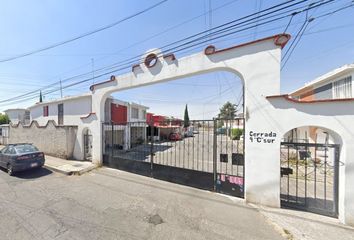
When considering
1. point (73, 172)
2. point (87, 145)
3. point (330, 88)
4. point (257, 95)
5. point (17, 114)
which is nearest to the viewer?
point (257, 95)

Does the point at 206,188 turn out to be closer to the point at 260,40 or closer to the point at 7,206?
the point at 260,40

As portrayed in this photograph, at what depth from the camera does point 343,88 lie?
954cm

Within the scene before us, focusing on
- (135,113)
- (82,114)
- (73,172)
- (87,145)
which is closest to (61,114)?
(82,114)

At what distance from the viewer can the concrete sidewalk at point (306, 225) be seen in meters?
3.83

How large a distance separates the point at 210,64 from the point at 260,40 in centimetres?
170

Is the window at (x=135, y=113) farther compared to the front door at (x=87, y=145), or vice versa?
the window at (x=135, y=113)

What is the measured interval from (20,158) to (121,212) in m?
7.05

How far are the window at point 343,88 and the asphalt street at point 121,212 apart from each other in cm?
909

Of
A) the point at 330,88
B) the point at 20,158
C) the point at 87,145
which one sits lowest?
the point at 20,158

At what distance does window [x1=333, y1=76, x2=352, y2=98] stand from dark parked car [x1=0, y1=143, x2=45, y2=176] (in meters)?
16.8

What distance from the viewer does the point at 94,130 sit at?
32.3 feet

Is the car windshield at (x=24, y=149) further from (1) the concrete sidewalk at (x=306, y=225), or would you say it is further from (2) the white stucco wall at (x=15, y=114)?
(2) the white stucco wall at (x=15, y=114)

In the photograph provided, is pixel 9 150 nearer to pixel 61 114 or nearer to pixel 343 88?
pixel 61 114

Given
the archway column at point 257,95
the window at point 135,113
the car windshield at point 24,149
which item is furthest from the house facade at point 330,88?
the window at point 135,113
